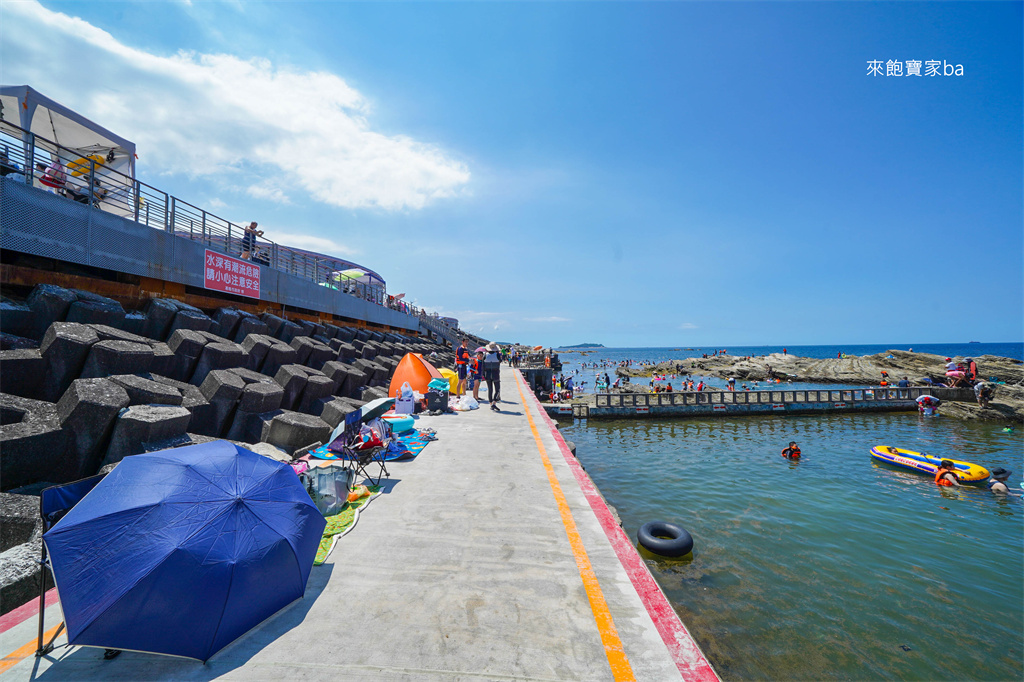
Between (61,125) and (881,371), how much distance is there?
3028 inches

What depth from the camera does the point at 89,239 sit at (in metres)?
8.74

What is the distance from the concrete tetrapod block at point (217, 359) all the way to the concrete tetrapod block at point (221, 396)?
2.12 ft

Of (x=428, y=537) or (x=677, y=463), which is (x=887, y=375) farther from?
(x=428, y=537)

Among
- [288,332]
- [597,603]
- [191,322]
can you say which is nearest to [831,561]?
[597,603]

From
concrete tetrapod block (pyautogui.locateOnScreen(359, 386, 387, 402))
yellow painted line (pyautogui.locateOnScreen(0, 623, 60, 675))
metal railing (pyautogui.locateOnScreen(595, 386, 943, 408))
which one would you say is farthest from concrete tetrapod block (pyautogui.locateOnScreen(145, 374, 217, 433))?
metal railing (pyautogui.locateOnScreen(595, 386, 943, 408))

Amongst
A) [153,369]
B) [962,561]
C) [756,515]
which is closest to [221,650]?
[153,369]

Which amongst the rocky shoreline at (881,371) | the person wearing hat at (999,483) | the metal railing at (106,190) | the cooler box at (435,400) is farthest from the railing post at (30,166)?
the rocky shoreline at (881,371)

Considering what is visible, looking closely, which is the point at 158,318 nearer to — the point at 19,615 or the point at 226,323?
the point at 226,323

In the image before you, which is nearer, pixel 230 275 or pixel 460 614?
pixel 460 614

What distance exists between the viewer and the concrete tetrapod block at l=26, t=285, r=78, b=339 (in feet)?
23.5

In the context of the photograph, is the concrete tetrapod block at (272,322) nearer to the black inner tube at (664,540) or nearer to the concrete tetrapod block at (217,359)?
the concrete tetrapod block at (217,359)

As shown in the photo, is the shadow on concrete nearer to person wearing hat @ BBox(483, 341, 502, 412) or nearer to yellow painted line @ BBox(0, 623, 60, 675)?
yellow painted line @ BBox(0, 623, 60, 675)

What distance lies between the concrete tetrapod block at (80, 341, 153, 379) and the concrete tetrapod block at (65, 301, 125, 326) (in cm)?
114

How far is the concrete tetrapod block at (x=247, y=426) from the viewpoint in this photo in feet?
27.3
